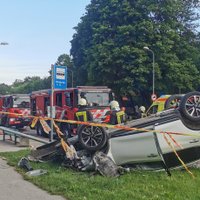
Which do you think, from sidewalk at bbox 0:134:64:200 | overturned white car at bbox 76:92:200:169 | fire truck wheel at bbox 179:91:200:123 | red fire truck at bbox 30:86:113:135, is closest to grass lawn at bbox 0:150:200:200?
sidewalk at bbox 0:134:64:200

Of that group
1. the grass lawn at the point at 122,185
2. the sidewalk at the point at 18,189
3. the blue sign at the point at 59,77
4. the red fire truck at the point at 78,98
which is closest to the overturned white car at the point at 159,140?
the grass lawn at the point at 122,185

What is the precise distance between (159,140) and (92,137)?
5.03 ft

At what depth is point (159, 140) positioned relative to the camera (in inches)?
322

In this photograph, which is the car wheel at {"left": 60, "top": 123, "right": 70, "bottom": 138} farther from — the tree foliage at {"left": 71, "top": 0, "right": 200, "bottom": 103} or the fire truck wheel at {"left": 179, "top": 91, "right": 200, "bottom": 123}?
the tree foliage at {"left": 71, "top": 0, "right": 200, "bottom": 103}

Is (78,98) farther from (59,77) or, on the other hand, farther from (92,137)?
(92,137)

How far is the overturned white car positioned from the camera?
8.22 metres

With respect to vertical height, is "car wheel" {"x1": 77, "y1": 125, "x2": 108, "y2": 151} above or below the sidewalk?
above

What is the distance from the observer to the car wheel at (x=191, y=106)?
8.36 meters

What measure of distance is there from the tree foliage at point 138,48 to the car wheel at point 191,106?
81.3 ft

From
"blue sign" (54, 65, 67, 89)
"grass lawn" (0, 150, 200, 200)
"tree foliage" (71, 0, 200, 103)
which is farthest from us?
"tree foliage" (71, 0, 200, 103)

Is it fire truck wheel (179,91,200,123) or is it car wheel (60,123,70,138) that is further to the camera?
car wheel (60,123,70,138)

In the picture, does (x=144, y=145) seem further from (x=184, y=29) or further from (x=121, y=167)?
(x=184, y=29)

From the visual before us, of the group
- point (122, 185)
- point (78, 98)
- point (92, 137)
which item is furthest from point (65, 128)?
point (122, 185)

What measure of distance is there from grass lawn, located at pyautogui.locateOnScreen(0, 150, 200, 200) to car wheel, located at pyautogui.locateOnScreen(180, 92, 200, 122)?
122 centimetres
